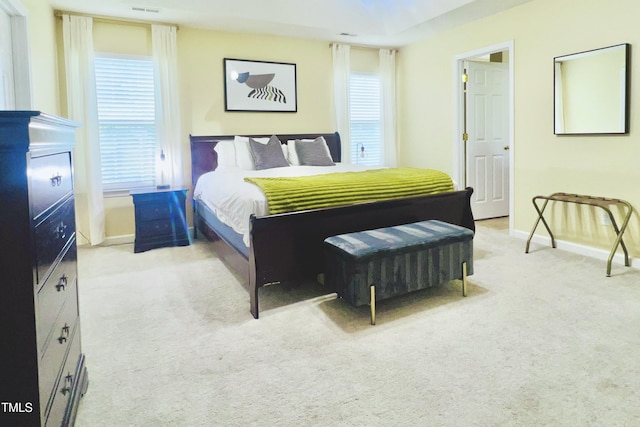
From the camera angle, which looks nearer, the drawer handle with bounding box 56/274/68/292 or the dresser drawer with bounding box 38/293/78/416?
the dresser drawer with bounding box 38/293/78/416

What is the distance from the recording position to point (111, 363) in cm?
210

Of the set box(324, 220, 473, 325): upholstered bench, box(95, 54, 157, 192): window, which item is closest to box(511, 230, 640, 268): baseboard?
box(324, 220, 473, 325): upholstered bench

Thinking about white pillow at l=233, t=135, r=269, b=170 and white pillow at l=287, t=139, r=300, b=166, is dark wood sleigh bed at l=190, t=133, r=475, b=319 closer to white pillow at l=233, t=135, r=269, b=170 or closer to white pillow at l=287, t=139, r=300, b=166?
white pillow at l=233, t=135, r=269, b=170

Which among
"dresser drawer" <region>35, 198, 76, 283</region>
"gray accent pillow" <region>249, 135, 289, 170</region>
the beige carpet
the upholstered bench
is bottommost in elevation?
the beige carpet

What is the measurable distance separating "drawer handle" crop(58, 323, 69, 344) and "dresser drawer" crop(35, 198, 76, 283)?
278 mm

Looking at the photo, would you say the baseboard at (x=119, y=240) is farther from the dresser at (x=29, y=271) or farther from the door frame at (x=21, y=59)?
the dresser at (x=29, y=271)

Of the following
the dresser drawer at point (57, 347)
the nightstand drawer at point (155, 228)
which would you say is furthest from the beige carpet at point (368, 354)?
the nightstand drawer at point (155, 228)

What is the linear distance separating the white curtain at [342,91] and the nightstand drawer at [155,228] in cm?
245

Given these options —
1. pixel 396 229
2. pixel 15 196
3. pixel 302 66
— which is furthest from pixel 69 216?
pixel 302 66

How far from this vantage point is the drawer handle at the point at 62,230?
4.58 ft

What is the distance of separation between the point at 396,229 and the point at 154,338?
1693mm

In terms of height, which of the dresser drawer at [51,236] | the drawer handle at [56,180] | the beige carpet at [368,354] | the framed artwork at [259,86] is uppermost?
the framed artwork at [259,86]

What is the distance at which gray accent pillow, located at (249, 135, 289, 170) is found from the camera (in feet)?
14.9

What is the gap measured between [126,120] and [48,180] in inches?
146
